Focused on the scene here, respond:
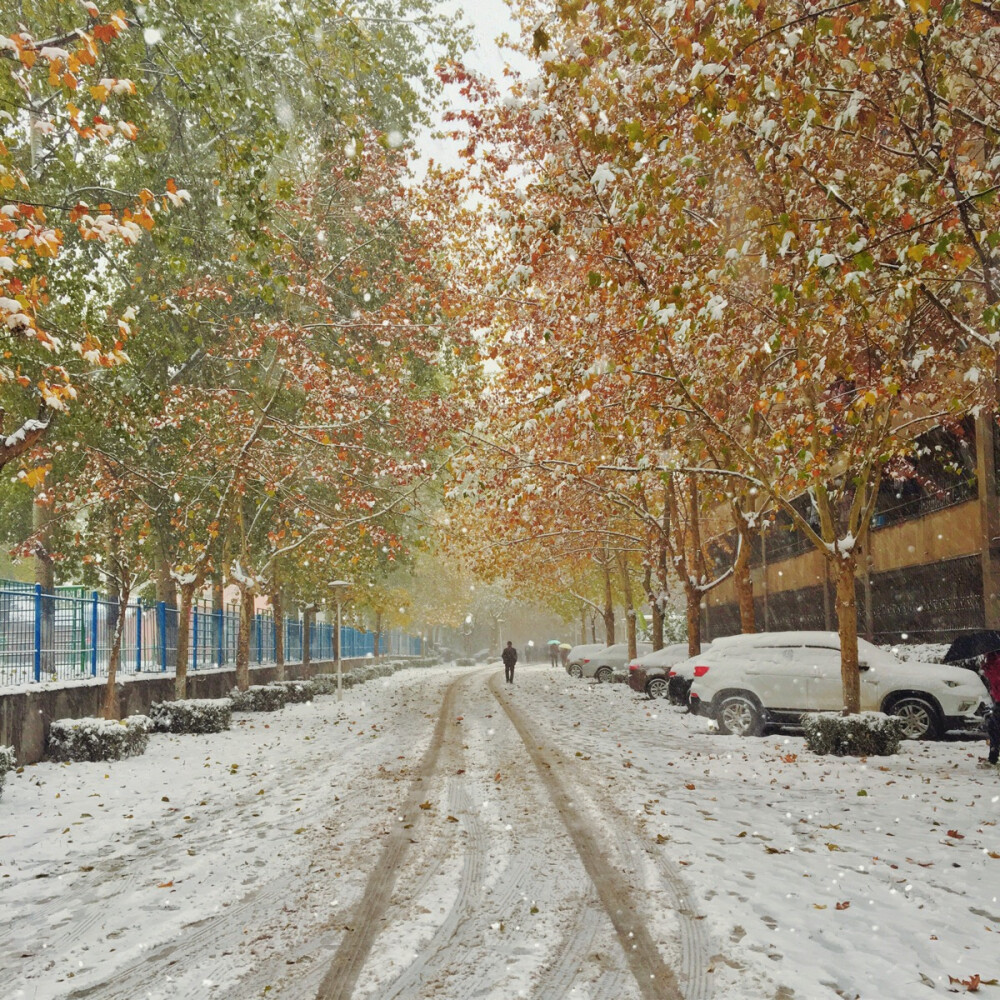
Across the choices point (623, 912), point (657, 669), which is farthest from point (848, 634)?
point (657, 669)

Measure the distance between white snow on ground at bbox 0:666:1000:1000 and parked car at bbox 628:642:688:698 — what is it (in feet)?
34.9

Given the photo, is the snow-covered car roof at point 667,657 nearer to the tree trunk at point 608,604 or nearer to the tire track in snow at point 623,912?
the tree trunk at point 608,604

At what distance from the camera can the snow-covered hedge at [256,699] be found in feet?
69.8

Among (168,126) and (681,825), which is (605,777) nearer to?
(681,825)

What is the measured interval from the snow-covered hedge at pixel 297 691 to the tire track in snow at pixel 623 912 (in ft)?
52.5

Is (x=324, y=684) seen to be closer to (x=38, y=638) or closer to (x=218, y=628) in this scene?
(x=218, y=628)

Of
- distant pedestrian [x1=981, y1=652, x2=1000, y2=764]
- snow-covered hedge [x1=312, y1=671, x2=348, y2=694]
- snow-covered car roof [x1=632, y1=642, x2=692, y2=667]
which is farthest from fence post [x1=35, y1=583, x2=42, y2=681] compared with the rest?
snow-covered car roof [x1=632, y1=642, x2=692, y2=667]

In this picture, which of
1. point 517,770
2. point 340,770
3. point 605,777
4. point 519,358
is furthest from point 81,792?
point 519,358

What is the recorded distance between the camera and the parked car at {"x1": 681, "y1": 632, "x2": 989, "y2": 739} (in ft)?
43.4

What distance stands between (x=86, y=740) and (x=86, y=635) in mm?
3287

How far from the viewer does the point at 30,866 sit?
715 cm

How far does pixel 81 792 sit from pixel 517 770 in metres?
5.70

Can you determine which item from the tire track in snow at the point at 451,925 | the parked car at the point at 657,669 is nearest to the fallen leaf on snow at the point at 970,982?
the tire track in snow at the point at 451,925

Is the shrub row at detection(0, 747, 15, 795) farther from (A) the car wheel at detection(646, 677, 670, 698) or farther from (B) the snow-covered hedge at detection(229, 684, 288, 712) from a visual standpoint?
(A) the car wheel at detection(646, 677, 670, 698)
